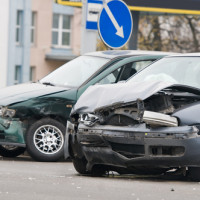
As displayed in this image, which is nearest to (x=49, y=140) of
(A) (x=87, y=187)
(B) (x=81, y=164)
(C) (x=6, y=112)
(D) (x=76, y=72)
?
(C) (x=6, y=112)

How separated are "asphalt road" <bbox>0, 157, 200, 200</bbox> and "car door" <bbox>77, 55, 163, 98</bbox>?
2.40 meters

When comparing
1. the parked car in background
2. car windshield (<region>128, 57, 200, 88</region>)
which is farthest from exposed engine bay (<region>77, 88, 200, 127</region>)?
car windshield (<region>128, 57, 200, 88</region>)

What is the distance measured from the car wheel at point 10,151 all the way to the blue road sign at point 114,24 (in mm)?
2306

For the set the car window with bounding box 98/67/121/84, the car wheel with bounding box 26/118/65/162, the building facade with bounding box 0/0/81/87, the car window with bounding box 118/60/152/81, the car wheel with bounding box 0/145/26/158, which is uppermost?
the building facade with bounding box 0/0/81/87

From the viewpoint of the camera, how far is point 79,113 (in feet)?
35.5

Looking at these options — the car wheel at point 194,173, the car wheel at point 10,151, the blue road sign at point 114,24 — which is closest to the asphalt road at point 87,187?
the car wheel at point 194,173

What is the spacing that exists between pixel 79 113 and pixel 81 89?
304cm

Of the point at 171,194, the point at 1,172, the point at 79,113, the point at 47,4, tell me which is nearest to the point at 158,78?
the point at 79,113

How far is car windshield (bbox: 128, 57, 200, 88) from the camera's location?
37.3ft

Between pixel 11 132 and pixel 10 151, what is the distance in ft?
4.26

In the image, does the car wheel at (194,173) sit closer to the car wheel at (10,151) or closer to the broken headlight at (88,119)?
the broken headlight at (88,119)

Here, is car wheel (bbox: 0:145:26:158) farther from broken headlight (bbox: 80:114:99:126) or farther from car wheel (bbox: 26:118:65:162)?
broken headlight (bbox: 80:114:99:126)

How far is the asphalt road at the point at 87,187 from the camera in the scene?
8641 millimetres

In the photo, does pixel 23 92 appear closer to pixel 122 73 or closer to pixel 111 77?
pixel 111 77
